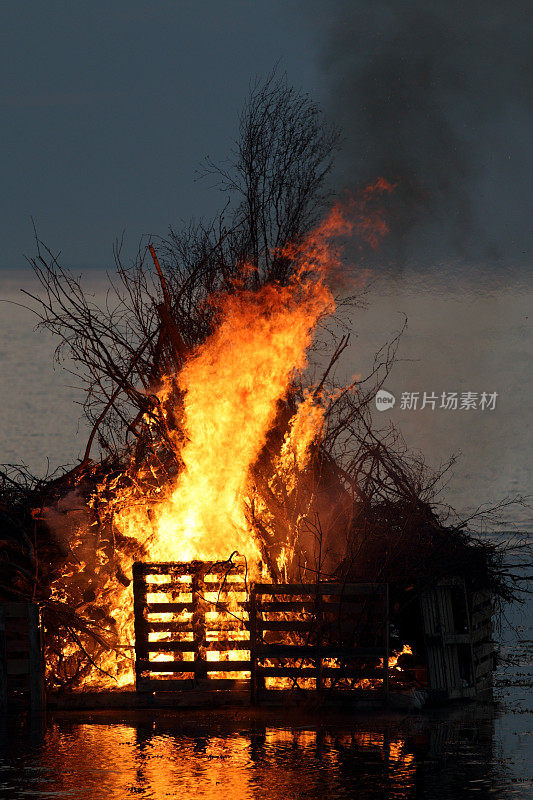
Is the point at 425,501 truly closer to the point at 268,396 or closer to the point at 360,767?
the point at 268,396

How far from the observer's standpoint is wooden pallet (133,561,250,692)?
50.2ft

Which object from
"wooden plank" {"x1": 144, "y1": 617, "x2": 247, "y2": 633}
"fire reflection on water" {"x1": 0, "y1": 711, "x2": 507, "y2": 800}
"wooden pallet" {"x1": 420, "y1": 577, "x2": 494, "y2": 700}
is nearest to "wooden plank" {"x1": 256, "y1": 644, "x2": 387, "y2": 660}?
"wooden plank" {"x1": 144, "y1": 617, "x2": 247, "y2": 633}

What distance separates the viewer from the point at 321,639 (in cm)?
1500

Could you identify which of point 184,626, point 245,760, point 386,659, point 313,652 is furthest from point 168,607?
point 245,760

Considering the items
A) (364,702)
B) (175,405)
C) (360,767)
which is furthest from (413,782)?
(175,405)

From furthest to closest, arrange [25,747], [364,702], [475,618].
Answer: [475,618], [364,702], [25,747]

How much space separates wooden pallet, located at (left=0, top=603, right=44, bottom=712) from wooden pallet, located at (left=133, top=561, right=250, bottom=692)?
52.0 inches

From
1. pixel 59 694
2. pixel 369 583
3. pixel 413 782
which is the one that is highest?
pixel 369 583

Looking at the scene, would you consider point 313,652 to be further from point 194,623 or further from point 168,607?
point 168,607

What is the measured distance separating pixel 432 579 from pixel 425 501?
2209 mm

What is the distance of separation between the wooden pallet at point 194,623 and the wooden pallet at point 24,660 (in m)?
1.32

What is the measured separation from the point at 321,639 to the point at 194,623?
1757mm

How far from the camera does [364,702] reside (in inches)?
583

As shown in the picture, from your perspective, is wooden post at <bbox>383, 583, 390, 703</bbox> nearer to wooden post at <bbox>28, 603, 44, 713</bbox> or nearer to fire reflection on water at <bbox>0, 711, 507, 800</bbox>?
fire reflection on water at <bbox>0, 711, 507, 800</bbox>
